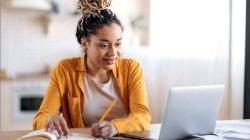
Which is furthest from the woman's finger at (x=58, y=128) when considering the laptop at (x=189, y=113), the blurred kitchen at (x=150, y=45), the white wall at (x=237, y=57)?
the white wall at (x=237, y=57)

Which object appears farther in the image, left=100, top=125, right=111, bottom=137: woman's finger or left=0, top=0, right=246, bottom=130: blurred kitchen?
left=0, top=0, right=246, bottom=130: blurred kitchen

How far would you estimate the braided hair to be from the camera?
179cm

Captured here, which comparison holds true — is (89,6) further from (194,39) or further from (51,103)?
(194,39)

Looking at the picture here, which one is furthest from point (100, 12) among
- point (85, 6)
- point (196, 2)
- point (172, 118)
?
point (196, 2)

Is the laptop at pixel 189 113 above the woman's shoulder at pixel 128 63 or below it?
below

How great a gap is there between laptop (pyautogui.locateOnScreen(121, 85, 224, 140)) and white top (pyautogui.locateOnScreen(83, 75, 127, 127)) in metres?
0.35

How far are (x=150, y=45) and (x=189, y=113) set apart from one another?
219 cm

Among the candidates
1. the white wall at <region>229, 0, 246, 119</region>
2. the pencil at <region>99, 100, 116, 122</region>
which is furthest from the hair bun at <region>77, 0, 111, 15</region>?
the white wall at <region>229, 0, 246, 119</region>

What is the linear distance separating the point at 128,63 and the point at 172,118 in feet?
2.11

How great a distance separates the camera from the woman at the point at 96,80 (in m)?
1.74

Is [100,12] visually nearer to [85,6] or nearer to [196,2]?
[85,6]

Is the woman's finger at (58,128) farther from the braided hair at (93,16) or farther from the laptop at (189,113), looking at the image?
the braided hair at (93,16)

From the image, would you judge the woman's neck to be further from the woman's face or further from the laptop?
the laptop

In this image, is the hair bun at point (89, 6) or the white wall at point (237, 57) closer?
the hair bun at point (89, 6)
